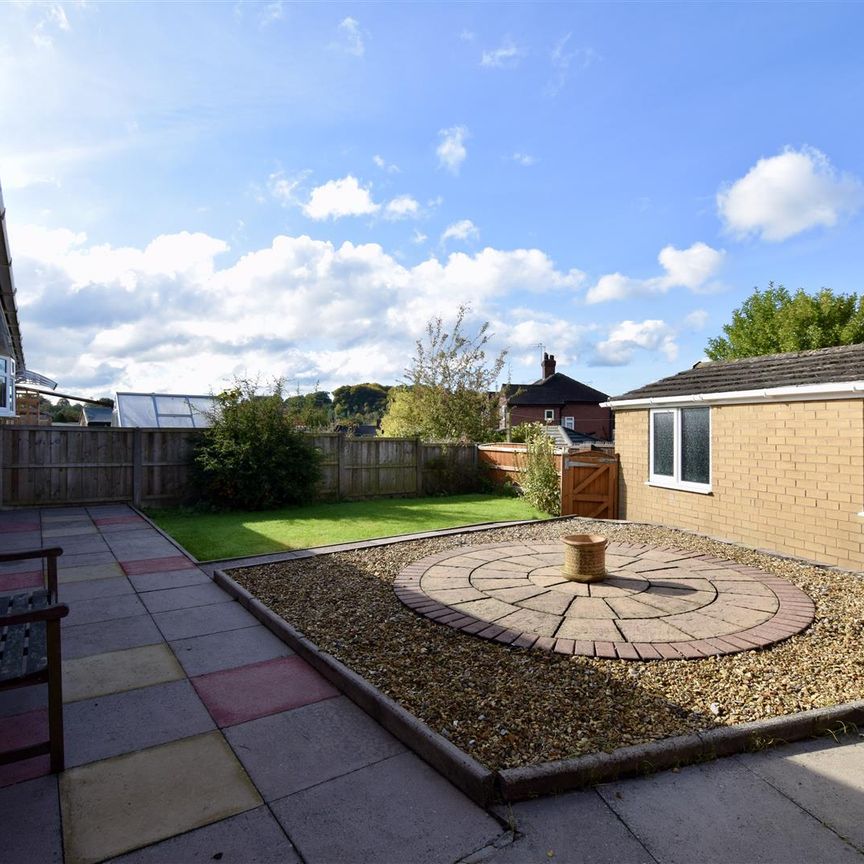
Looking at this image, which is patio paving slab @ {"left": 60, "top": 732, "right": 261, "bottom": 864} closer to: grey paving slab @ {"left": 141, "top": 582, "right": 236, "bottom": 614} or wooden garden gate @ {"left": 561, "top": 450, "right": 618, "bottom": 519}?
grey paving slab @ {"left": 141, "top": 582, "right": 236, "bottom": 614}

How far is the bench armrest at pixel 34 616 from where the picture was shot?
95.3 inches

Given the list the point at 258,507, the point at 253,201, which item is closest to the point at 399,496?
the point at 258,507

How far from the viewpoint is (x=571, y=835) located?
7.17 ft

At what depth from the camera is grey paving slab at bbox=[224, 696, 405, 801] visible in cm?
257

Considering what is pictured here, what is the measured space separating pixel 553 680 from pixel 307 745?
156 centimetres

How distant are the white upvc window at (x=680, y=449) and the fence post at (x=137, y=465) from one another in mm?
10342

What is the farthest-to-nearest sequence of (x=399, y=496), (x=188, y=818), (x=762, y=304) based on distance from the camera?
(x=762, y=304), (x=399, y=496), (x=188, y=818)

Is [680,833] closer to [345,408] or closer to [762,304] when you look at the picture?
[762,304]

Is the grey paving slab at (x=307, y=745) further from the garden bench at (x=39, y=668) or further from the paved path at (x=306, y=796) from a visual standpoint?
the garden bench at (x=39, y=668)

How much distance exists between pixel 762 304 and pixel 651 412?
21030 mm

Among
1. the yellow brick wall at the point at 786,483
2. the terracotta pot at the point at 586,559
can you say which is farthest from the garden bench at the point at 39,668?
the yellow brick wall at the point at 786,483

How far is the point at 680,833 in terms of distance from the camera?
219cm

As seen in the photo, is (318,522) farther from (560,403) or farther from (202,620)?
(560,403)

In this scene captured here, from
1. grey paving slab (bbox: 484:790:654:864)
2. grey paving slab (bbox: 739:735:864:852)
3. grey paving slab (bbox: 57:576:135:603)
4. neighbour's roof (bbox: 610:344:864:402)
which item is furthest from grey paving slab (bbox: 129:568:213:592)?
neighbour's roof (bbox: 610:344:864:402)
